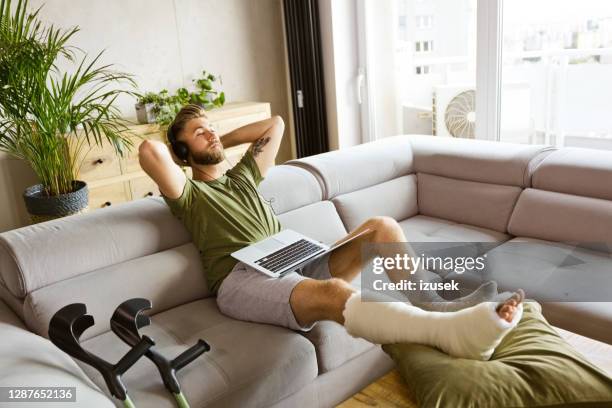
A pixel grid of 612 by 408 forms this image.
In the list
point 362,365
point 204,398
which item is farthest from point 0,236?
point 362,365

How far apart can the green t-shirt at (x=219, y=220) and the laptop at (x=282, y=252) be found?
54mm

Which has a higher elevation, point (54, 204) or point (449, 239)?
point (54, 204)

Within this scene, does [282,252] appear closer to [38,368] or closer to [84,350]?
[84,350]

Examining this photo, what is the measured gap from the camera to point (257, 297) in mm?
1812

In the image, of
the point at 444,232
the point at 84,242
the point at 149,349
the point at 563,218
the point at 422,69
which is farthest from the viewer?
the point at 422,69

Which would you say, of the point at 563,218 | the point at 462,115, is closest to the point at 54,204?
the point at 563,218

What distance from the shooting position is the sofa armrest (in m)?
1.30

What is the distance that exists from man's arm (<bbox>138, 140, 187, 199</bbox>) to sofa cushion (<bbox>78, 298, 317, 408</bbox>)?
45cm

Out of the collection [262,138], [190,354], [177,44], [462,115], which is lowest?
[190,354]

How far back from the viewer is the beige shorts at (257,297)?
1.76m

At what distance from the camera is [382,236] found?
6.59ft

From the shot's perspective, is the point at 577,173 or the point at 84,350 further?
the point at 577,173

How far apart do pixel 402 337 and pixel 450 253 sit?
1000mm

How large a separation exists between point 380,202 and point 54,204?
1600mm
